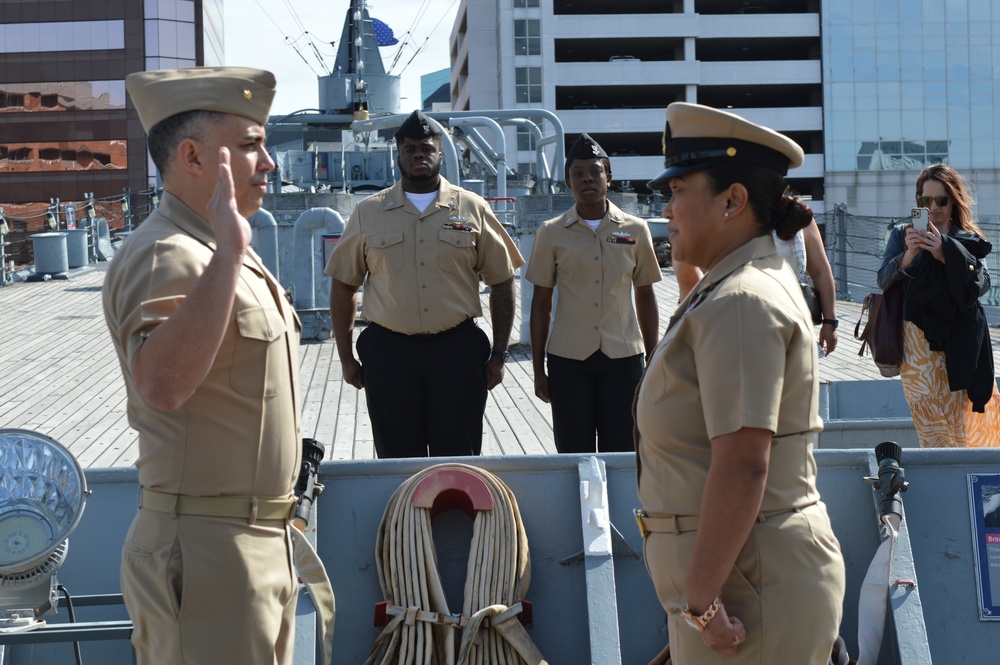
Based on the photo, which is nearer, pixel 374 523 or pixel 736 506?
pixel 736 506

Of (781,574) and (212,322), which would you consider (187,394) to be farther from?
(781,574)

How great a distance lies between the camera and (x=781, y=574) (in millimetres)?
2326

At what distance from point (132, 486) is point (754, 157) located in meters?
2.63

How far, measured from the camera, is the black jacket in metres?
5.05

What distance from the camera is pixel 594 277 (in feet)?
18.5

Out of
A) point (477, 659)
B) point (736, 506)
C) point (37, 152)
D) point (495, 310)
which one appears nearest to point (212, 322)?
→ point (736, 506)

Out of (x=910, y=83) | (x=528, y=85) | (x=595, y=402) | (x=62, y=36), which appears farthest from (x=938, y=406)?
(x=62, y=36)

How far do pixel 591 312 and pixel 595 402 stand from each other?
44cm

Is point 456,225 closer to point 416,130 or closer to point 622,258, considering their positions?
point 416,130

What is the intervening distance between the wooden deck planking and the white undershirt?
2.28m

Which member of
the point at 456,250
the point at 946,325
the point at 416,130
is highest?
the point at 416,130

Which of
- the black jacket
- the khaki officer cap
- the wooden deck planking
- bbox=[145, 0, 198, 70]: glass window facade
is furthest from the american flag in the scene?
the khaki officer cap

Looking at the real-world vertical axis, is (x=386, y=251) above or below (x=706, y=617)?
above

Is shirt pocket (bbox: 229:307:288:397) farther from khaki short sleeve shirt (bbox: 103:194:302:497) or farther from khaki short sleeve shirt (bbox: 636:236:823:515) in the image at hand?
khaki short sleeve shirt (bbox: 636:236:823:515)
